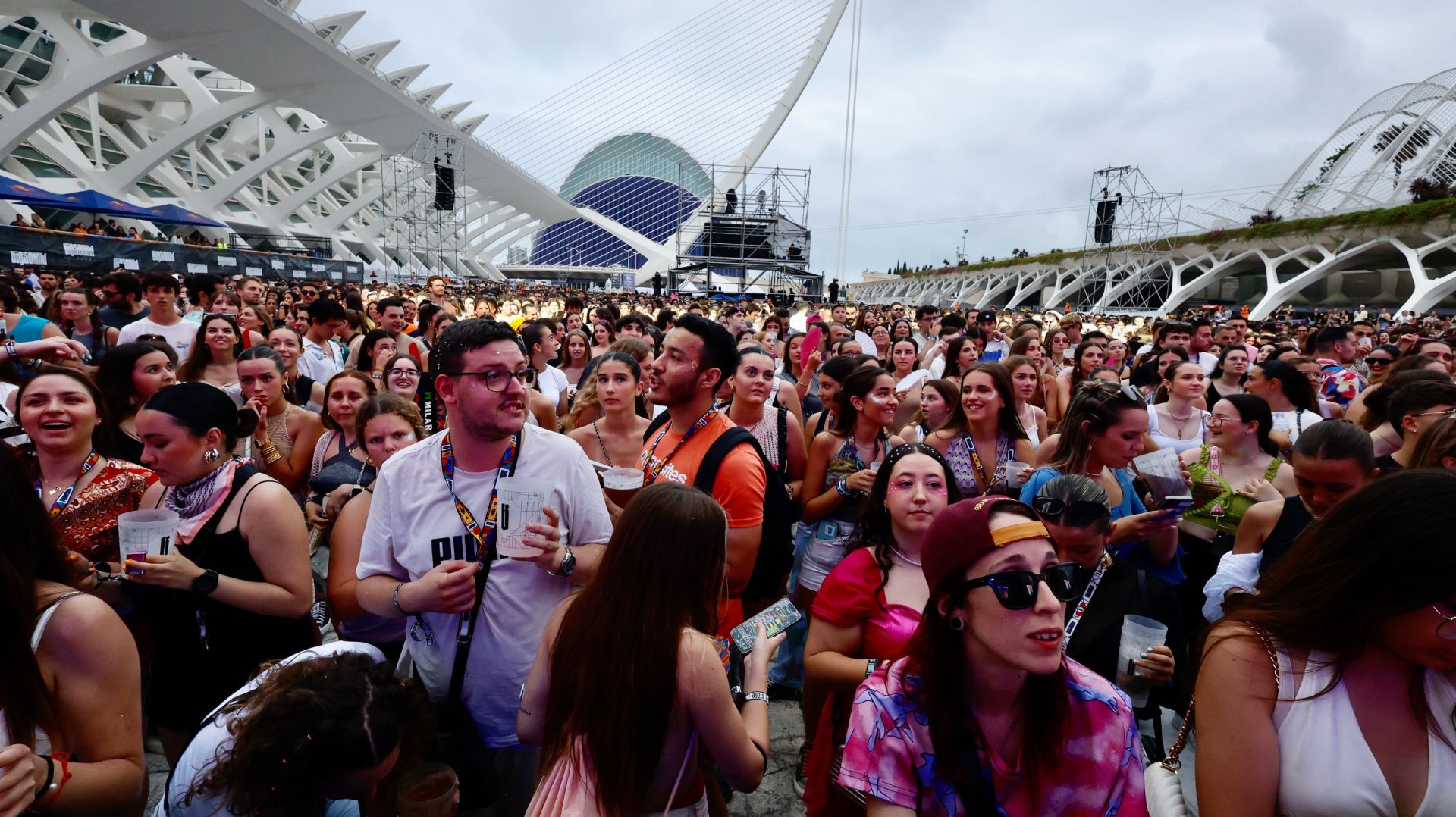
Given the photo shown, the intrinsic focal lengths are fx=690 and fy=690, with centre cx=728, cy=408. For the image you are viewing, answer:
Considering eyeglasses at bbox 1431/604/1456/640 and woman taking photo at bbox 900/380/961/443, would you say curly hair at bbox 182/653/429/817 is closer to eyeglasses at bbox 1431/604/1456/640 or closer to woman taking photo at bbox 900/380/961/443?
eyeglasses at bbox 1431/604/1456/640

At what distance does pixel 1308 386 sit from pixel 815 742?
14.4 ft

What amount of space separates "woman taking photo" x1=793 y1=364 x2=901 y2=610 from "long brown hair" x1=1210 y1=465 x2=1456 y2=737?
6.14 ft

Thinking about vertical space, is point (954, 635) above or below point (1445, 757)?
above

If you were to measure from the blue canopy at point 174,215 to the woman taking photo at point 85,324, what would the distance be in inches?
1235

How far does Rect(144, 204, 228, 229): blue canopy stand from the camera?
30.5 meters

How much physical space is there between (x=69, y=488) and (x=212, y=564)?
78cm

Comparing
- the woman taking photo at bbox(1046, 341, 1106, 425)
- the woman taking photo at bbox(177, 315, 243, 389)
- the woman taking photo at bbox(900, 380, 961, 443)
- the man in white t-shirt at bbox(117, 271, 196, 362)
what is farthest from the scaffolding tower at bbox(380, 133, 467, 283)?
the woman taking photo at bbox(900, 380, 961, 443)

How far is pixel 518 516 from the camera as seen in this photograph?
1933 mm

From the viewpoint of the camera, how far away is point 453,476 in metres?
2.17

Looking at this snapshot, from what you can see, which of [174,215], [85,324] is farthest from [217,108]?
[85,324]

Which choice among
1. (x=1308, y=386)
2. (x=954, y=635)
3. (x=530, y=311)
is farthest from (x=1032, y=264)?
(x=954, y=635)

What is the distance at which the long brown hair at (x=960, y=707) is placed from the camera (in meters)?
1.57

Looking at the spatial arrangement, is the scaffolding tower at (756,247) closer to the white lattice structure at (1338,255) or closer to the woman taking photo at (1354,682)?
the white lattice structure at (1338,255)

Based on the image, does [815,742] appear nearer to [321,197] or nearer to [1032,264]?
[321,197]
